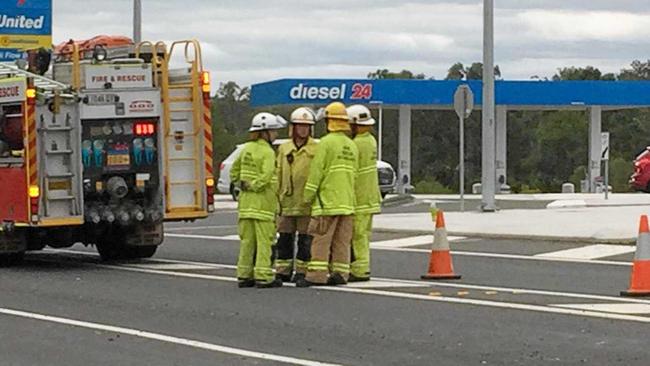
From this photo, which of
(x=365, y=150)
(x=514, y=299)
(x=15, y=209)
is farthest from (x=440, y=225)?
(x=15, y=209)

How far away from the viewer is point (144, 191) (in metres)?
19.2

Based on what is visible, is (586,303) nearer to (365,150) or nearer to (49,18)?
(365,150)

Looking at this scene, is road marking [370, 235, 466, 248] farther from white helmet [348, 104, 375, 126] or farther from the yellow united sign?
the yellow united sign

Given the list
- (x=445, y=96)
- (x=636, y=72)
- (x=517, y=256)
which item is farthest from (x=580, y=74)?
(x=517, y=256)

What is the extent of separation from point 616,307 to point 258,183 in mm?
4258

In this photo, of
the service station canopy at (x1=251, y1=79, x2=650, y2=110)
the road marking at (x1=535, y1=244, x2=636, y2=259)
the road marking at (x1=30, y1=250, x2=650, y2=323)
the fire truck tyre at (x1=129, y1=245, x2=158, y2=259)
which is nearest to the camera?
the road marking at (x1=30, y1=250, x2=650, y2=323)

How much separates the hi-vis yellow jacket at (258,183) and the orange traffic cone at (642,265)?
13.0ft

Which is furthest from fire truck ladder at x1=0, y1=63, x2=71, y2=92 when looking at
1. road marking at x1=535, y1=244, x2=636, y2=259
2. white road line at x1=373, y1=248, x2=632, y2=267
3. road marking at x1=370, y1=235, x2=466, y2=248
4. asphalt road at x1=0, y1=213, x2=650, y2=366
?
road marking at x1=535, y1=244, x2=636, y2=259

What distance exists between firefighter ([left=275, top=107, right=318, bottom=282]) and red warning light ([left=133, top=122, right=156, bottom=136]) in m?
3.20

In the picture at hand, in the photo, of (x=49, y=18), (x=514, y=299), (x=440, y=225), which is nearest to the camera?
(x=514, y=299)

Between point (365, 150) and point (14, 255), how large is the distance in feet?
18.9

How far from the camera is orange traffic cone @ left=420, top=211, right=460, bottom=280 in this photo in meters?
16.6

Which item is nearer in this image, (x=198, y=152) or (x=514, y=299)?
(x=514, y=299)

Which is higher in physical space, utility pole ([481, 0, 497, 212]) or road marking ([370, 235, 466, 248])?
utility pole ([481, 0, 497, 212])
